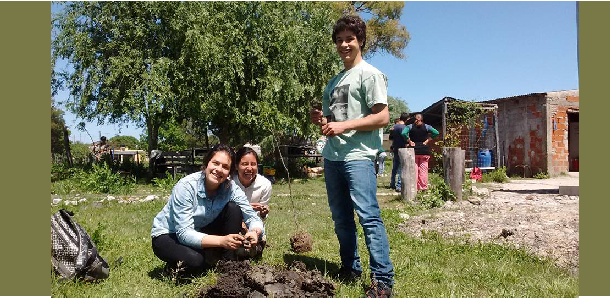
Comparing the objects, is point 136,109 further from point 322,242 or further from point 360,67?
point 360,67

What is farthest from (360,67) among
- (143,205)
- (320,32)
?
(320,32)

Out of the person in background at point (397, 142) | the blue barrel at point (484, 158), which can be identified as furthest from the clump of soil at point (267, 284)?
the blue barrel at point (484, 158)

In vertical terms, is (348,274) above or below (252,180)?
below

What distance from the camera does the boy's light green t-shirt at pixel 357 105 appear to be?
2.99m

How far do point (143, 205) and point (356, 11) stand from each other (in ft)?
73.6

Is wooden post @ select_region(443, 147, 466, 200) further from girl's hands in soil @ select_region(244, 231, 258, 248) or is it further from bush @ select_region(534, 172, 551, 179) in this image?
bush @ select_region(534, 172, 551, 179)

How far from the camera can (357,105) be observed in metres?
3.11

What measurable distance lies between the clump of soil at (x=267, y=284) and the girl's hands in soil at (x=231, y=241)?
0.71 ft

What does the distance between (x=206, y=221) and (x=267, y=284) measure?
94cm

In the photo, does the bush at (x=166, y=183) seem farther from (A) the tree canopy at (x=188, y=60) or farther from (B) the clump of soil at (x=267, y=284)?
(B) the clump of soil at (x=267, y=284)

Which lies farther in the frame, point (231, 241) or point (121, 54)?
point (121, 54)

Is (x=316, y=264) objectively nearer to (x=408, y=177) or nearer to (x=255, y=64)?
(x=408, y=177)

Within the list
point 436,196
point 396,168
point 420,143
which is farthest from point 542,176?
point 436,196

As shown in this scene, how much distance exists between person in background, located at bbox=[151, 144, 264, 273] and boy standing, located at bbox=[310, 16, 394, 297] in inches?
30.5
